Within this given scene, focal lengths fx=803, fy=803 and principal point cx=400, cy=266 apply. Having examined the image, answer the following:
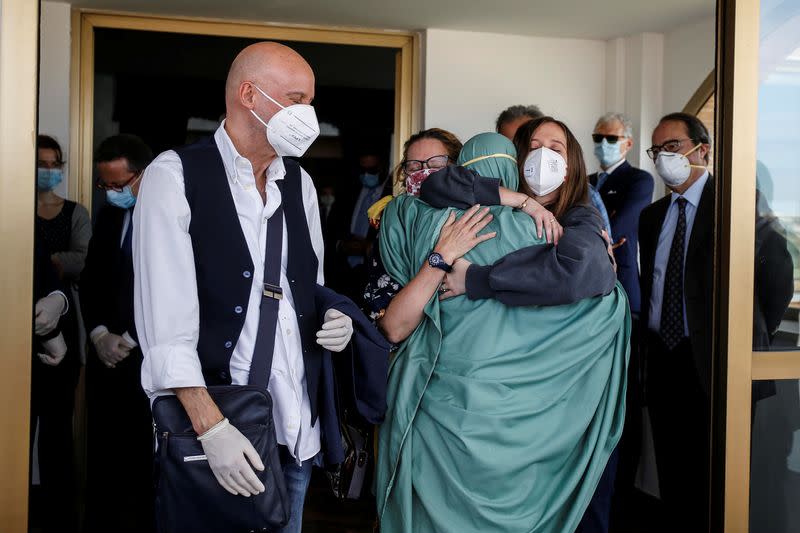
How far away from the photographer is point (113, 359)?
2.91 metres

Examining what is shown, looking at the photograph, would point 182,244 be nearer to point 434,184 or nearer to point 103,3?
point 434,184

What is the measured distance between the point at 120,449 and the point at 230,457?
196 centimetres

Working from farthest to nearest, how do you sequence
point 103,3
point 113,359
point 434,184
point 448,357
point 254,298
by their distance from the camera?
point 103,3 → point 113,359 → point 434,184 → point 448,357 → point 254,298

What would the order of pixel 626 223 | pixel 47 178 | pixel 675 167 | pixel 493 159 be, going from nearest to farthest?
pixel 493 159, pixel 675 167, pixel 47 178, pixel 626 223

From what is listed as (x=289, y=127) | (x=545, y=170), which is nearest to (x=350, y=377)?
(x=289, y=127)

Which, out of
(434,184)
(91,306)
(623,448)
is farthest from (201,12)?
(623,448)

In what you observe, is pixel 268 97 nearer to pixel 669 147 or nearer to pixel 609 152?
pixel 669 147

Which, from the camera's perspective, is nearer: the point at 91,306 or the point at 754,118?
the point at 754,118

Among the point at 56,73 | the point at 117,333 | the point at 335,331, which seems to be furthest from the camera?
the point at 56,73

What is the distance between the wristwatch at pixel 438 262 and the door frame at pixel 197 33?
10.1 ft

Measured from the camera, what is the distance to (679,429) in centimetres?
315

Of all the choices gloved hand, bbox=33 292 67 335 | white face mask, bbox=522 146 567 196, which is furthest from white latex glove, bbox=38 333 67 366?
white face mask, bbox=522 146 567 196

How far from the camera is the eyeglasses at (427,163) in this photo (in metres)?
2.64

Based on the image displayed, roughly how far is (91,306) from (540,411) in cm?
184
